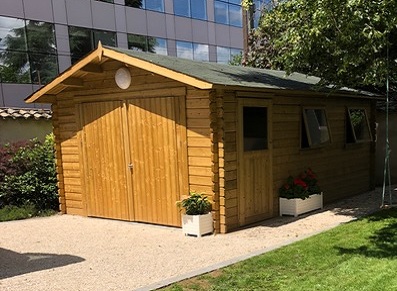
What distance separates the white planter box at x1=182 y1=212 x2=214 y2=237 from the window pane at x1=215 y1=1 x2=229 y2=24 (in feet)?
80.5

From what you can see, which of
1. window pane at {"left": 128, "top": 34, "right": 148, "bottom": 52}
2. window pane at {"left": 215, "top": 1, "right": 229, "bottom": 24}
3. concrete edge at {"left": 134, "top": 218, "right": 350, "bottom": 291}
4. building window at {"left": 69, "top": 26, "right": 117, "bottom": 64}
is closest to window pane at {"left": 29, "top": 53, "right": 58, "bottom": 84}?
building window at {"left": 69, "top": 26, "right": 117, "bottom": 64}

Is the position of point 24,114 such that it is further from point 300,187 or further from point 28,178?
point 300,187

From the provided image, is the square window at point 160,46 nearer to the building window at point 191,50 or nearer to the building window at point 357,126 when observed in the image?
the building window at point 191,50

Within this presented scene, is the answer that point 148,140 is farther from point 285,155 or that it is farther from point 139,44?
point 139,44

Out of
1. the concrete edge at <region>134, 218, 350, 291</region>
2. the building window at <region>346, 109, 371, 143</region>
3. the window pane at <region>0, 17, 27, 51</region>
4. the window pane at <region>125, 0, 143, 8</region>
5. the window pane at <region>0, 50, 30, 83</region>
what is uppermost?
the window pane at <region>125, 0, 143, 8</region>

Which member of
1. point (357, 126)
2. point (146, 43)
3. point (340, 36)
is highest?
point (146, 43)

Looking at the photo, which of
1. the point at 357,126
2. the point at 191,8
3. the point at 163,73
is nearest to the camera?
the point at 163,73

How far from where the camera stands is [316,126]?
9023 millimetres

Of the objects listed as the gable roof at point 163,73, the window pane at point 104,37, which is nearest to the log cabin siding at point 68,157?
the gable roof at point 163,73

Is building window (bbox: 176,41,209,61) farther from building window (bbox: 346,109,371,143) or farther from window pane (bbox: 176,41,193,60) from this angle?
building window (bbox: 346,109,371,143)

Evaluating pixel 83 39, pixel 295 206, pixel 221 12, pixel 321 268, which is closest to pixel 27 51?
pixel 83 39

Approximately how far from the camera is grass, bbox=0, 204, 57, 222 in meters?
9.13

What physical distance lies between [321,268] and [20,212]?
6879mm

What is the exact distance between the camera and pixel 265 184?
777 centimetres
